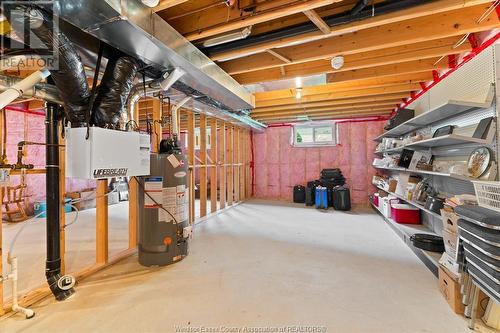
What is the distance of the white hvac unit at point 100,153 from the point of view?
168cm

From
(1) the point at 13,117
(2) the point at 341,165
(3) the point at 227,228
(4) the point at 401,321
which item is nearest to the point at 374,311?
(4) the point at 401,321

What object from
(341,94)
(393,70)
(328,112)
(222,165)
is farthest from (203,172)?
(393,70)

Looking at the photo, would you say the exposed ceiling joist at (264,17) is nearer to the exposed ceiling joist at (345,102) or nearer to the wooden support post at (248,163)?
the exposed ceiling joist at (345,102)

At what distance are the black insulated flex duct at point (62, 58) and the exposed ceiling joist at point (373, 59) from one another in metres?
2.22

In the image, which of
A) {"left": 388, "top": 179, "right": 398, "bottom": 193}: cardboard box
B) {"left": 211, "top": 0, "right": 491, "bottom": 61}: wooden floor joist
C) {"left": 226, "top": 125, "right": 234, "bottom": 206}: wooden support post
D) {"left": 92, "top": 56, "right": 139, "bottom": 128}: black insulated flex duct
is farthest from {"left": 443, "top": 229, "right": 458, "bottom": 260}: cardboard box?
{"left": 226, "top": 125, "right": 234, "bottom": 206}: wooden support post

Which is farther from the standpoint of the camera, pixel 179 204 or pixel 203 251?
pixel 203 251

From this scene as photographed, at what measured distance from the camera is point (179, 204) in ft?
8.85

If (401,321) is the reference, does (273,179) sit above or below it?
above

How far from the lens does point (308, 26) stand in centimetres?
211

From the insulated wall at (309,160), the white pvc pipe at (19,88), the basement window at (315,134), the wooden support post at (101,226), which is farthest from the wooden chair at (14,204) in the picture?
the basement window at (315,134)

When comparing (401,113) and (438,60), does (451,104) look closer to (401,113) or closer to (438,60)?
(438,60)

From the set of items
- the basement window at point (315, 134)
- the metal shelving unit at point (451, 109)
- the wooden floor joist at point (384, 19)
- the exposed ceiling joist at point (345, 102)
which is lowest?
the metal shelving unit at point (451, 109)

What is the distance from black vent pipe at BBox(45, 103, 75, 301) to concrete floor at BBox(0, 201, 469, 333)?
0.25 m

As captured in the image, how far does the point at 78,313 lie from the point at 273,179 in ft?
19.2
